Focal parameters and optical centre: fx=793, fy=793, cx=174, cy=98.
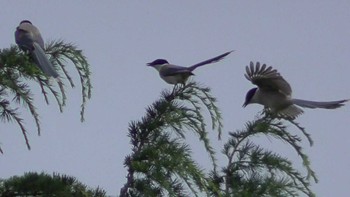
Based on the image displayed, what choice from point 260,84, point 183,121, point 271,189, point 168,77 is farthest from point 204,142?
point 260,84

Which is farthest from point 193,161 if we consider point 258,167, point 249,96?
point 249,96

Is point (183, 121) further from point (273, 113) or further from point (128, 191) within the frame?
point (273, 113)

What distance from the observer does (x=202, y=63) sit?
805 cm

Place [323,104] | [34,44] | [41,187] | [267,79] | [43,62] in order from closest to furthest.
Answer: [41,187]
[43,62]
[34,44]
[323,104]
[267,79]

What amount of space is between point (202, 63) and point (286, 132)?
184cm

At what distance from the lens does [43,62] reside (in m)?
5.89

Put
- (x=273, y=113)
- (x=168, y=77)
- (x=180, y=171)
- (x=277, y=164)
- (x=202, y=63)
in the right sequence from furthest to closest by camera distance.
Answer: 1. (x=168, y=77)
2. (x=202, y=63)
3. (x=273, y=113)
4. (x=277, y=164)
5. (x=180, y=171)

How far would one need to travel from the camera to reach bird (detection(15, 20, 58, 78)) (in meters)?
5.82

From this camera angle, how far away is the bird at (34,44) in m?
5.82

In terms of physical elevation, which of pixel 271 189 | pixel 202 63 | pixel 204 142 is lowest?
pixel 271 189

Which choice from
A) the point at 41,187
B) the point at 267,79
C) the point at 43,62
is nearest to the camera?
the point at 41,187

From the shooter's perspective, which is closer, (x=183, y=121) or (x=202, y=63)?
(x=183, y=121)

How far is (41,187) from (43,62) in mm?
1124

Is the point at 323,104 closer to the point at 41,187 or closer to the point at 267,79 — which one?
the point at 267,79
